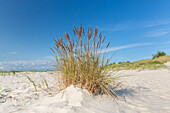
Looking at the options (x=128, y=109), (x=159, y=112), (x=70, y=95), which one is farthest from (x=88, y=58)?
(x=159, y=112)

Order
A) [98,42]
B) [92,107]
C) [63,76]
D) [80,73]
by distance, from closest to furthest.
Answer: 1. [92,107]
2. [98,42]
3. [80,73]
4. [63,76]

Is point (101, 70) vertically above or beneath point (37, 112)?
above

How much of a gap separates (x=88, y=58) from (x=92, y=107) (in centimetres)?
83

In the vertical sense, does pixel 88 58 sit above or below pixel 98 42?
below

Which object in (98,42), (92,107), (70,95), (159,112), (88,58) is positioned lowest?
(159,112)

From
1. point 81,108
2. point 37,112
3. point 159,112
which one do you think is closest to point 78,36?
point 81,108

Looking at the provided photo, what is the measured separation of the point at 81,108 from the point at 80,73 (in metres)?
0.68

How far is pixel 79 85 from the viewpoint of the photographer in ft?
8.17

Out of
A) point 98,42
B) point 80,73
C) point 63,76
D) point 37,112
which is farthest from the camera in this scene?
point 63,76

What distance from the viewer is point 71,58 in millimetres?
2518

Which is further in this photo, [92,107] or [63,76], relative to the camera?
[63,76]

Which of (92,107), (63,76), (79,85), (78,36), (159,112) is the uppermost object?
(78,36)

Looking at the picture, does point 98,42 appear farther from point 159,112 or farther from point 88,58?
point 159,112

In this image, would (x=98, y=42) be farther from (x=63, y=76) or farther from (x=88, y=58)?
(x=63, y=76)
